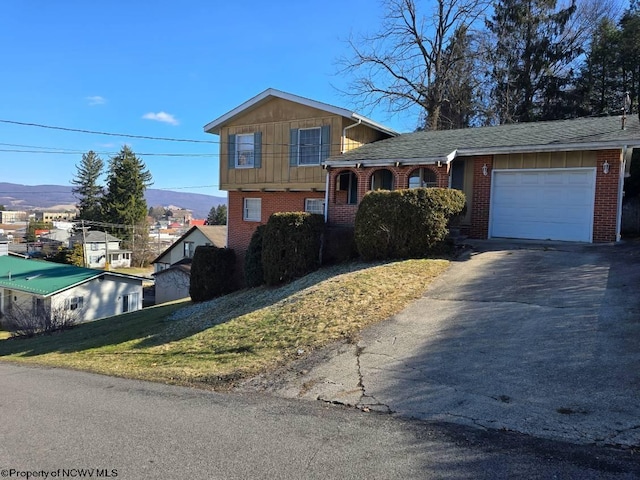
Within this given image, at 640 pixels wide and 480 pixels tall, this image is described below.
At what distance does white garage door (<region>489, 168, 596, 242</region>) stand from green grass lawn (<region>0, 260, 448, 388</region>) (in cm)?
455

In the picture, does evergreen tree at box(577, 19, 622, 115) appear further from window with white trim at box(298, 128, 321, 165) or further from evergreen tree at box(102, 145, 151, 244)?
evergreen tree at box(102, 145, 151, 244)

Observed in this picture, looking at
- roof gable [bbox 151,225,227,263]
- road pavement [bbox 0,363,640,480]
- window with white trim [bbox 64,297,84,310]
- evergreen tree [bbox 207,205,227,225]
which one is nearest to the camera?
road pavement [bbox 0,363,640,480]

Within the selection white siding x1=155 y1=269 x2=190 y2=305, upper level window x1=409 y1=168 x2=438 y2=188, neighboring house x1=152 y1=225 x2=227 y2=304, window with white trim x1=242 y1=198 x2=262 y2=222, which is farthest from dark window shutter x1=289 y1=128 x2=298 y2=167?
white siding x1=155 y1=269 x2=190 y2=305

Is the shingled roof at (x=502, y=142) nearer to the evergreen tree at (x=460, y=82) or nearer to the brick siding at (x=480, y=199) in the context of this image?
the brick siding at (x=480, y=199)

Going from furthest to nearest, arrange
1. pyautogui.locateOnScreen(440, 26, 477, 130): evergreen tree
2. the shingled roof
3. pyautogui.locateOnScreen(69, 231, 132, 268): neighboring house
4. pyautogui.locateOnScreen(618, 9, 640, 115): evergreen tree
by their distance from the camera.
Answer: pyautogui.locateOnScreen(69, 231, 132, 268): neighboring house < pyautogui.locateOnScreen(440, 26, 477, 130): evergreen tree < pyautogui.locateOnScreen(618, 9, 640, 115): evergreen tree < the shingled roof

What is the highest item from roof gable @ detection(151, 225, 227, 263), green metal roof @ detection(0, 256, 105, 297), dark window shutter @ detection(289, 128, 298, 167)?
dark window shutter @ detection(289, 128, 298, 167)

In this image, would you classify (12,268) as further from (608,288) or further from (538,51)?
(538,51)

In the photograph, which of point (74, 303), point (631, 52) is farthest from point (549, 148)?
point (74, 303)

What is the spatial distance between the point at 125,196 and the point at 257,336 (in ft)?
217

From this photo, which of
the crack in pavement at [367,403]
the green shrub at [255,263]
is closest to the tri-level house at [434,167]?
the green shrub at [255,263]

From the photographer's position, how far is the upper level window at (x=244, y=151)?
20.1 meters

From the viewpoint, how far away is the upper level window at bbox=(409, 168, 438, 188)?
51.4 ft

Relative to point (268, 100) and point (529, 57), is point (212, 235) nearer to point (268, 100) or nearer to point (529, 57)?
point (268, 100)

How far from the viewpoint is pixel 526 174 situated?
14.1m
